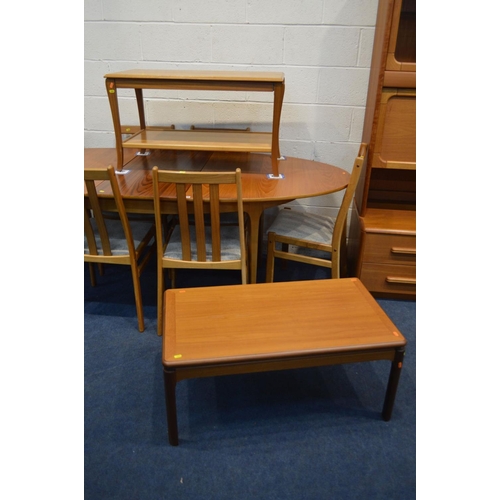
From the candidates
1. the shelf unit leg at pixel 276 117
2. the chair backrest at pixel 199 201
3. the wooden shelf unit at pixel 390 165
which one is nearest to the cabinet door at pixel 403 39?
the wooden shelf unit at pixel 390 165

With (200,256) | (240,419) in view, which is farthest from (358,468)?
(200,256)

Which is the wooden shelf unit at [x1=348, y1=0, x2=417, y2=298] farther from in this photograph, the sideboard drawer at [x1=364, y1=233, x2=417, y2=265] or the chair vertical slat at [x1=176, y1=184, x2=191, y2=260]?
the chair vertical slat at [x1=176, y1=184, x2=191, y2=260]

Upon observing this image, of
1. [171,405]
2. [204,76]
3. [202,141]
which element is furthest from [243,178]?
[171,405]

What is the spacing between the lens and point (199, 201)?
1.76m

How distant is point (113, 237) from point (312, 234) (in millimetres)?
1032

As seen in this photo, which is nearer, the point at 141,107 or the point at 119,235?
the point at 119,235

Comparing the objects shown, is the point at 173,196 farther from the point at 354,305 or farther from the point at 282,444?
the point at 282,444

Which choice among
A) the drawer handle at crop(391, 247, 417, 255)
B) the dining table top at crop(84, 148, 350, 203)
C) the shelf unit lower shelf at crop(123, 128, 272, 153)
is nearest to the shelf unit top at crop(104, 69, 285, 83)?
the shelf unit lower shelf at crop(123, 128, 272, 153)

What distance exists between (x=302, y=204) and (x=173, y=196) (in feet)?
3.63

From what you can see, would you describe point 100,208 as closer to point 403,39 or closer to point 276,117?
point 276,117

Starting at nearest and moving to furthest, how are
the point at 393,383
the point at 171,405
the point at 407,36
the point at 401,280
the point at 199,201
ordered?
the point at 171,405 → the point at 393,383 → the point at 199,201 → the point at 407,36 → the point at 401,280

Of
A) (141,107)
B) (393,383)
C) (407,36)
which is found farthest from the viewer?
(141,107)

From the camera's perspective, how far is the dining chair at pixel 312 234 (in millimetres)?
1989

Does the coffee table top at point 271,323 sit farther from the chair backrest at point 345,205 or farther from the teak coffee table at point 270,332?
the chair backrest at point 345,205
